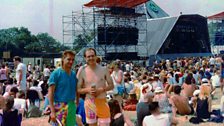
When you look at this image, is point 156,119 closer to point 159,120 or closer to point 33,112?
point 159,120

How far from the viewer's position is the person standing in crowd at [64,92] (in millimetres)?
4680

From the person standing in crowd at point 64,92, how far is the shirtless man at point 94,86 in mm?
240

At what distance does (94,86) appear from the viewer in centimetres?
495

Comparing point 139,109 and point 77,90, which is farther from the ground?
point 77,90

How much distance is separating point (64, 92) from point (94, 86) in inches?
16.0

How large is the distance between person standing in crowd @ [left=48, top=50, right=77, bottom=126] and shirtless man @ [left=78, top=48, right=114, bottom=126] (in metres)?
0.24

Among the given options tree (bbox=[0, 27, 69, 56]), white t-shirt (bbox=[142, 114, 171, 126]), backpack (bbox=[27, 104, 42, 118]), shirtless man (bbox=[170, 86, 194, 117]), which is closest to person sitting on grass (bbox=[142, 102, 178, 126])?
white t-shirt (bbox=[142, 114, 171, 126])

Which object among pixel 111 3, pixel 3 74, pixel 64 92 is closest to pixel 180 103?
pixel 64 92

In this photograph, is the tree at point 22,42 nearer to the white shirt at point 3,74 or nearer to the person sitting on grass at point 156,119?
the white shirt at point 3,74

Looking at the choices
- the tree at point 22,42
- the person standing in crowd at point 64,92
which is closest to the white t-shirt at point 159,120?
the person standing in crowd at point 64,92

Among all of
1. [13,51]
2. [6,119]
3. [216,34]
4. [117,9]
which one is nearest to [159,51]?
[117,9]

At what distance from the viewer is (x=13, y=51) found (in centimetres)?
6944

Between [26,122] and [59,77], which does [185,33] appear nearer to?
[26,122]

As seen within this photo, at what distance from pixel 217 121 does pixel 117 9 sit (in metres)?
30.6
